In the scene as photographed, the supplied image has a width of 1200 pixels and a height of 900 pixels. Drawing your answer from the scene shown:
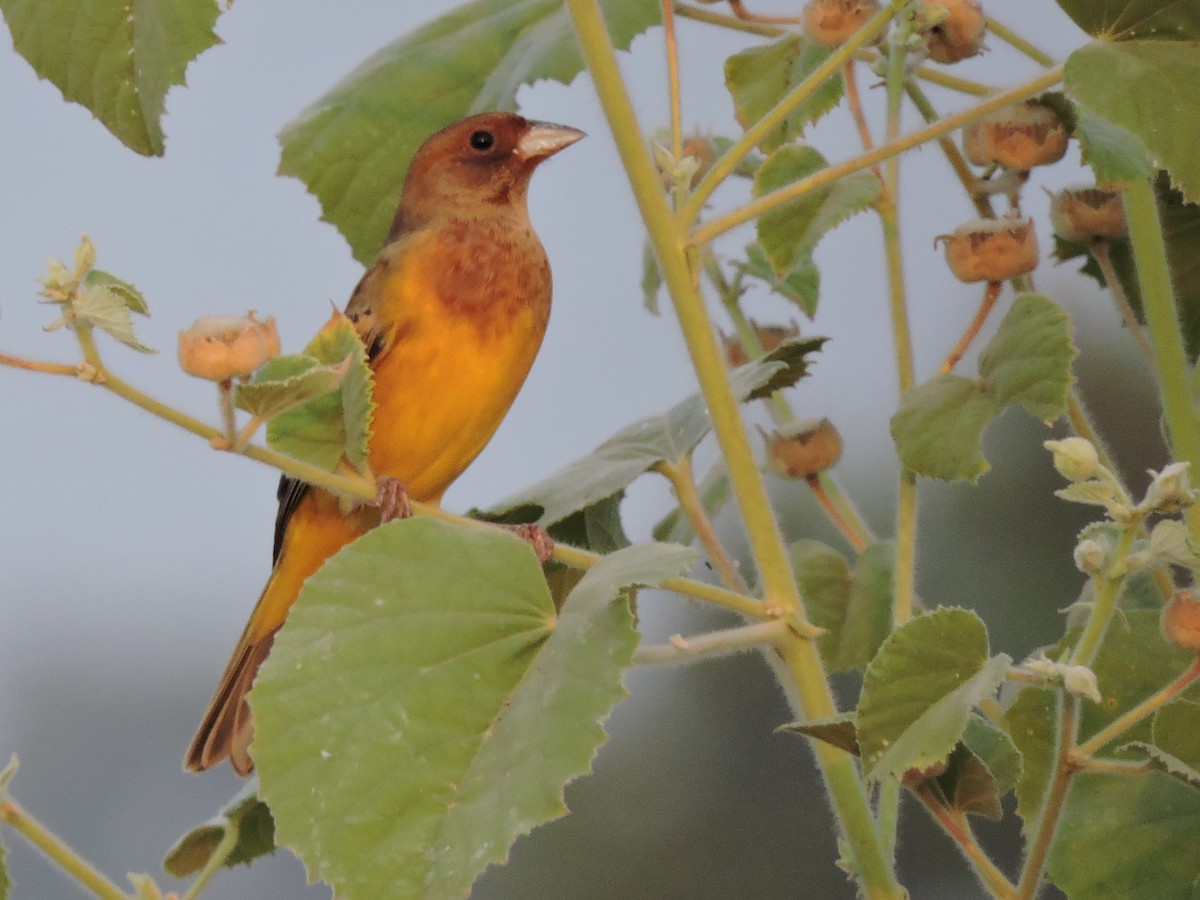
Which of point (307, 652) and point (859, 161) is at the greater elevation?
point (859, 161)

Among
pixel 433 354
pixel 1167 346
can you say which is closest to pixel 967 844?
pixel 1167 346

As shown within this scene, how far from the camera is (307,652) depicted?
74 centimetres

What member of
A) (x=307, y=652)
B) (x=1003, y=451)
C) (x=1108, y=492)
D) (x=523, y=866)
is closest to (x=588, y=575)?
(x=307, y=652)

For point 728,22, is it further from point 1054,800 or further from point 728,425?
point 1054,800

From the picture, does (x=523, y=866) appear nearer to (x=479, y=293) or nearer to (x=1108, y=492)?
(x=479, y=293)

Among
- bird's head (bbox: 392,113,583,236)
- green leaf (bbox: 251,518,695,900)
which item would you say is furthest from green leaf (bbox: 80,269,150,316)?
bird's head (bbox: 392,113,583,236)

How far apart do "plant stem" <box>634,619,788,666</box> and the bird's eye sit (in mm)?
939

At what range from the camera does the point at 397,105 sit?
1.27 m

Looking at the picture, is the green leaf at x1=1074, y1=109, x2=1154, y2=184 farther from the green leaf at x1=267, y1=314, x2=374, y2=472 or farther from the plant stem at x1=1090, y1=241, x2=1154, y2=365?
the green leaf at x1=267, y1=314, x2=374, y2=472

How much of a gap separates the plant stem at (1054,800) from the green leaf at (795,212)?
1.23 ft

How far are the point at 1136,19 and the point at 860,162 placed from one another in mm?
184

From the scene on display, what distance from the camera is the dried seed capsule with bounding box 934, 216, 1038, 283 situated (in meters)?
0.97

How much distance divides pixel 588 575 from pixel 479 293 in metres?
0.68

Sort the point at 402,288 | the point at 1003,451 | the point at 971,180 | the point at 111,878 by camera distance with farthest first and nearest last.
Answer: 1. the point at 1003,451
2. the point at 402,288
3. the point at 971,180
4. the point at 111,878
